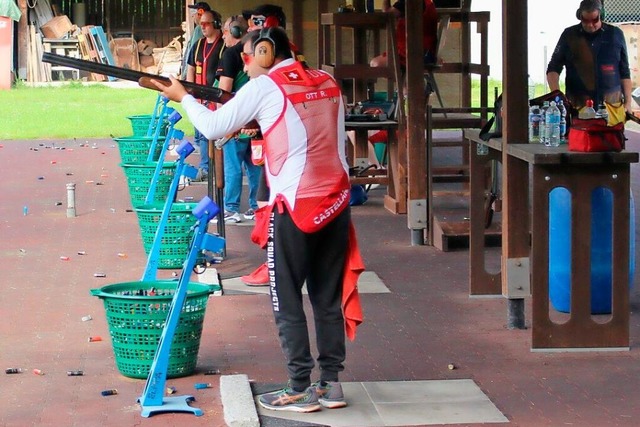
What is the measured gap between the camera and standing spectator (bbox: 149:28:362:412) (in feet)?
19.4

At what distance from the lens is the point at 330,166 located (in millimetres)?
5984

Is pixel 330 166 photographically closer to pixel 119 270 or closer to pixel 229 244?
pixel 119 270

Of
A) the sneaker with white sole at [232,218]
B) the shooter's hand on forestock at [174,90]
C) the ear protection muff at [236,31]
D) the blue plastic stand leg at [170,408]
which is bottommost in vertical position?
the blue plastic stand leg at [170,408]

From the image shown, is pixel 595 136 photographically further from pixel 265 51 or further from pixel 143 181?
pixel 143 181

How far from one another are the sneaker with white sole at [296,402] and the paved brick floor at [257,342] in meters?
0.29

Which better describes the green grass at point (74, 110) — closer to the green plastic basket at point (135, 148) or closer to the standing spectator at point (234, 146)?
the green plastic basket at point (135, 148)

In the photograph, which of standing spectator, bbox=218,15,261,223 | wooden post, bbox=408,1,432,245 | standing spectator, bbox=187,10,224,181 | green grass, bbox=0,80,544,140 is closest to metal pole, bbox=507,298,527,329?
wooden post, bbox=408,1,432,245

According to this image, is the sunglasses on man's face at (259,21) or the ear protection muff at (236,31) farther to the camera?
the ear protection muff at (236,31)

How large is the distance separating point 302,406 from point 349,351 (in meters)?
1.31

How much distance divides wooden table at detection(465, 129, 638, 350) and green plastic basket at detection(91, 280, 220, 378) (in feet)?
6.49

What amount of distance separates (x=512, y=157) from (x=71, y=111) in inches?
803

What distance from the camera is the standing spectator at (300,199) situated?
233 inches

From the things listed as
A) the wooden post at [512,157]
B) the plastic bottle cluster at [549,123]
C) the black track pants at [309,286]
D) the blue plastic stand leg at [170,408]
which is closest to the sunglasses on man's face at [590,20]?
the plastic bottle cluster at [549,123]

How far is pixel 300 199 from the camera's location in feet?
19.4
